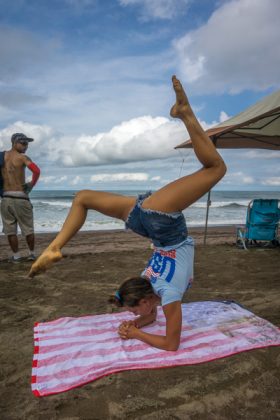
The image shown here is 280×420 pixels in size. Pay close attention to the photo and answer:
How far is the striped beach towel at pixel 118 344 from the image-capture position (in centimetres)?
230

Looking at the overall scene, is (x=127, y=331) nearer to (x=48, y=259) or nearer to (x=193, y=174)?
(x=48, y=259)

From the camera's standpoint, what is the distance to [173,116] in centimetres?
245

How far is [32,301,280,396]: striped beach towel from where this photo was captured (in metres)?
2.30

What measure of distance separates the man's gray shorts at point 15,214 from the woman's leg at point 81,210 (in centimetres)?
374

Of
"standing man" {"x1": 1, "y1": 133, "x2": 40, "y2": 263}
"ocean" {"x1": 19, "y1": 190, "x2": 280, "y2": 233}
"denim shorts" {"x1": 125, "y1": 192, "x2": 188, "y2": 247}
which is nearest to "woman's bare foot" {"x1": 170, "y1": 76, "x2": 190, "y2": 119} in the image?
"denim shorts" {"x1": 125, "y1": 192, "x2": 188, "y2": 247}

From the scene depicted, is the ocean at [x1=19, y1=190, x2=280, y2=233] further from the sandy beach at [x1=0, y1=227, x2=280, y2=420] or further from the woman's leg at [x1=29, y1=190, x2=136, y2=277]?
the sandy beach at [x1=0, y1=227, x2=280, y2=420]

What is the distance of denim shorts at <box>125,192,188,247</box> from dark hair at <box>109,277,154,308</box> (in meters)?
0.35

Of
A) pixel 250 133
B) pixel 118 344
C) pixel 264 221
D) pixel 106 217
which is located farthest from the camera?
pixel 106 217

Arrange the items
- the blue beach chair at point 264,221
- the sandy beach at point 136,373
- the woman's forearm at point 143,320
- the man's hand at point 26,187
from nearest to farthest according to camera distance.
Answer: the sandy beach at point 136,373 < the woman's forearm at point 143,320 < the man's hand at point 26,187 < the blue beach chair at point 264,221

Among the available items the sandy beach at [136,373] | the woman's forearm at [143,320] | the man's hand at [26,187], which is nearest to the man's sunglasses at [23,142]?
the man's hand at [26,187]

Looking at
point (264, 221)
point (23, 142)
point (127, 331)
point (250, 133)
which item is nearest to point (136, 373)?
point (127, 331)

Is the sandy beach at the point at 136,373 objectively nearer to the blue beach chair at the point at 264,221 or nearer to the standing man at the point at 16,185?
the standing man at the point at 16,185

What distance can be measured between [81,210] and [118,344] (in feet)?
3.93

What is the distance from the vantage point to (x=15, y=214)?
19.1 ft
